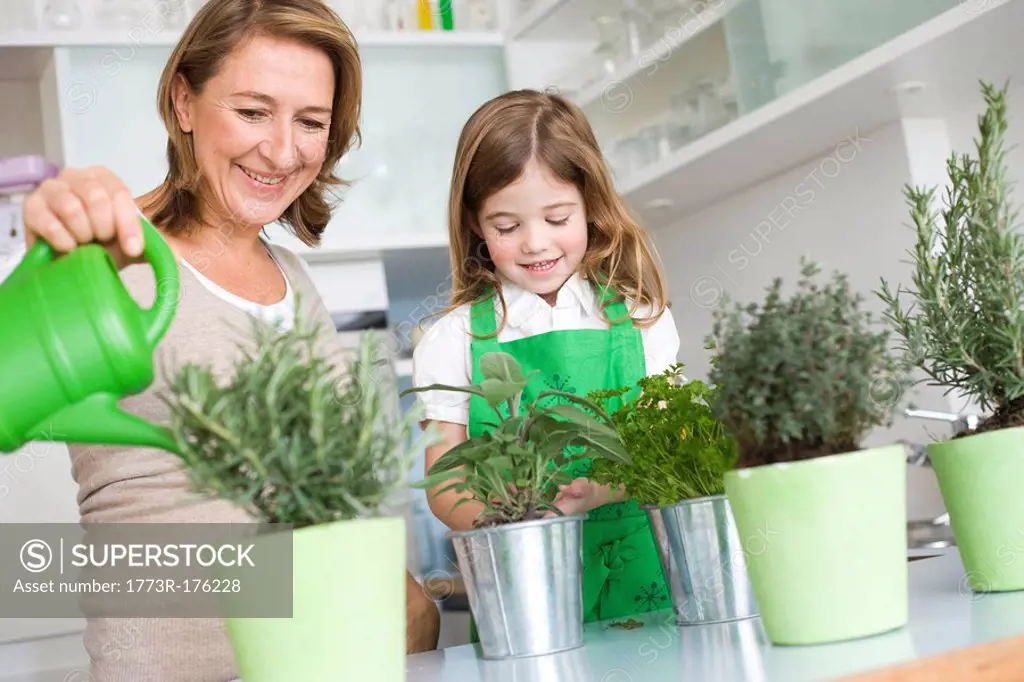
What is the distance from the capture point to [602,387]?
1285 mm

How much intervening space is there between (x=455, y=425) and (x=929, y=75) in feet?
3.95

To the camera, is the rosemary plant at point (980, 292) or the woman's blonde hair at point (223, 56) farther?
the woman's blonde hair at point (223, 56)

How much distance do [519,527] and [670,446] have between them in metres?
0.13

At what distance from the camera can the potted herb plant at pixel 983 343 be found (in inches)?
27.8

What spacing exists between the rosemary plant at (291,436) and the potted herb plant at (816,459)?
20 cm

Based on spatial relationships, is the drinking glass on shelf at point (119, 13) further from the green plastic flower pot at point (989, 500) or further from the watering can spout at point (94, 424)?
the green plastic flower pot at point (989, 500)

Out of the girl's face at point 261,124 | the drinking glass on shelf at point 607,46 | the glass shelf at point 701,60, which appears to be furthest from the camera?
the drinking glass on shelf at point 607,46

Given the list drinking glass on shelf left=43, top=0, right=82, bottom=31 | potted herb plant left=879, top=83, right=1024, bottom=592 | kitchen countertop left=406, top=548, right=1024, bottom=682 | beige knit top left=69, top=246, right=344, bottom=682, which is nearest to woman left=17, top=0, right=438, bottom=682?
beige knit top left=69, top=246, right=344, bottom=682

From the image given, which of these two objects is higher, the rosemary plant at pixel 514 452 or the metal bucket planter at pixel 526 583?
the rosemary plant at pixel 514 452

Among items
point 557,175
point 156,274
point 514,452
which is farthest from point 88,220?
point 557,175

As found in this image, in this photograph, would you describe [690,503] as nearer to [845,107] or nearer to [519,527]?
[519,527]

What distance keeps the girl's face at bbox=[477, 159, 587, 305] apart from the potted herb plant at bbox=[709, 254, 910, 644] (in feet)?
2.12

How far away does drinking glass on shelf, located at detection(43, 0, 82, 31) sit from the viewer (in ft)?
8.51

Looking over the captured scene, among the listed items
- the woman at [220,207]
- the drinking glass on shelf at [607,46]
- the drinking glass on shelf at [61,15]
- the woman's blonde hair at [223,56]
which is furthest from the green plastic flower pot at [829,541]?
the drinking glass on shelf at [61,15]
